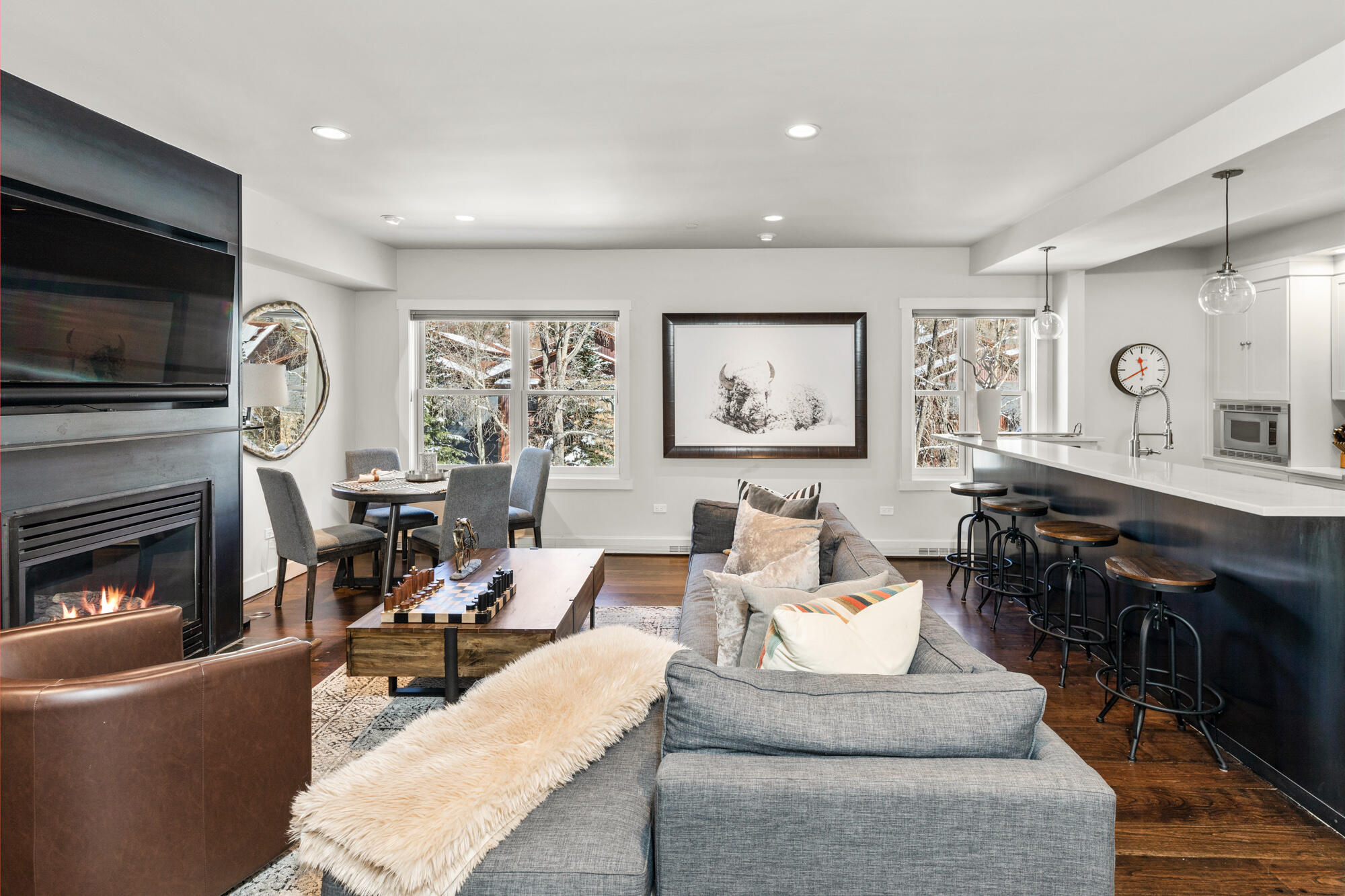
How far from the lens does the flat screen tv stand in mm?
2279

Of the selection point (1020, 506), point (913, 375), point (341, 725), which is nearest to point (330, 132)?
point (341, 725)

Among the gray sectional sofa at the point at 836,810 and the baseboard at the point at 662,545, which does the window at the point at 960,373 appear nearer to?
the baseboard at the point at 662,545

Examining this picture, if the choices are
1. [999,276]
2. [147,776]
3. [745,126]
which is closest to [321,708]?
[147,776]

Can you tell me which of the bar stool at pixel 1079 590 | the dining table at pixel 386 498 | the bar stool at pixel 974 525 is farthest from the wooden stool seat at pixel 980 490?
the dining table at pixel 386 498

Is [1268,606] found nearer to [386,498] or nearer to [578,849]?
[578,849]

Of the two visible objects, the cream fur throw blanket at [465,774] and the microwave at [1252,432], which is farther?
the microwave at [1252,432]

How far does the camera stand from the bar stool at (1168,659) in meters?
2.53

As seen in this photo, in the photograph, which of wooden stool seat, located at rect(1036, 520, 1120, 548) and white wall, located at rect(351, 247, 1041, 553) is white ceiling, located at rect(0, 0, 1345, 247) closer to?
white wall, located at rect(351, 247, 1041, 553)

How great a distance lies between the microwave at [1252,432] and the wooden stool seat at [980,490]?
5.93ft

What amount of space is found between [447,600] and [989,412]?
3.61m

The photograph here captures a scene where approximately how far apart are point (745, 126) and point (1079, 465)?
2176mm

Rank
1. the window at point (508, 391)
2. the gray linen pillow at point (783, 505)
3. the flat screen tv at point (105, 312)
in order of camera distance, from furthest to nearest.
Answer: the window at point (508, 391) → the gray linen pillow at point (783, 505) → the flat screen tv at point (105, 312)

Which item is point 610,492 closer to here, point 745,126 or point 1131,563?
point 745,126

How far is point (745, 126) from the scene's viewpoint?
3.09 metres
